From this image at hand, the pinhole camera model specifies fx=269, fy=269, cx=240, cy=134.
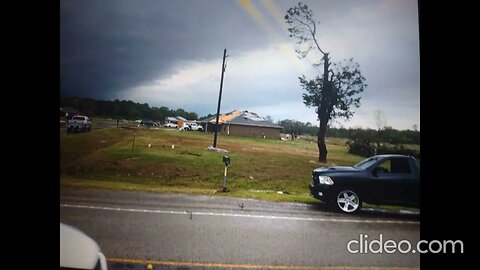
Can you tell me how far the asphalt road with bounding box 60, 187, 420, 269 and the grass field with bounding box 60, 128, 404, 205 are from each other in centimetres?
11

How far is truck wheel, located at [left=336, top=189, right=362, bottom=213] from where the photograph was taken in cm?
264

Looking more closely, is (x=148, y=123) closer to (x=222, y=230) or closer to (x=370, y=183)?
(x=222, y=230)

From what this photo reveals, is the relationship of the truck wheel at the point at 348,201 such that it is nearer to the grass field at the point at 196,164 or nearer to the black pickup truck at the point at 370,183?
the black pickup truck at the point at 370,183

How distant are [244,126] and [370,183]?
53.2 inches

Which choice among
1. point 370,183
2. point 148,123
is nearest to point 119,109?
point 148,123

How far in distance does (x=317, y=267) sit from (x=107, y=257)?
5.70ft

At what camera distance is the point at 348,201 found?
8.73 feet

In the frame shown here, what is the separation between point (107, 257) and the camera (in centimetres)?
222

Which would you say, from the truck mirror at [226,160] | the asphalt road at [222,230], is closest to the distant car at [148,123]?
the asphalt road at [222,230]

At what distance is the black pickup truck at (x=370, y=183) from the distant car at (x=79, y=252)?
6.20 feet
